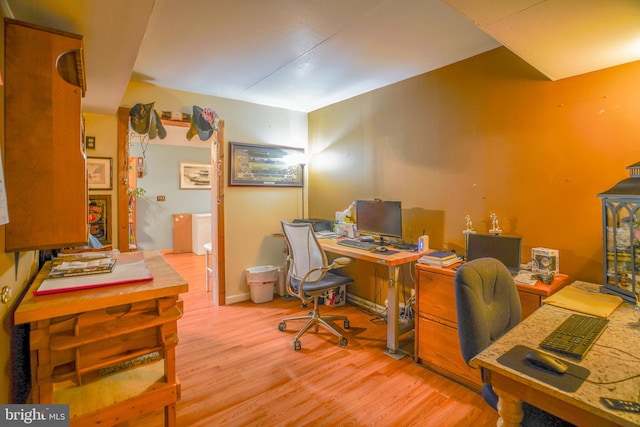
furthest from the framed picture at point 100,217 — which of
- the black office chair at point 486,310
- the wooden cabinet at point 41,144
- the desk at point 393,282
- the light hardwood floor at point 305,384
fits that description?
the black office chair at point 486,310

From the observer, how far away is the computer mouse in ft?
3.15

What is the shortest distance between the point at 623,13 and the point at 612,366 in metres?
1.39

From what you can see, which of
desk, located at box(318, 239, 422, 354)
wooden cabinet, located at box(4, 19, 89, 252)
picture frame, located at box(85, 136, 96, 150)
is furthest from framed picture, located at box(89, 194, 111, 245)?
desk, located at box(318, 239, 422, 354)

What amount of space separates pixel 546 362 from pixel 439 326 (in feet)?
4.13

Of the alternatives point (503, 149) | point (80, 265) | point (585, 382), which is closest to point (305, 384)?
point (80, 265)

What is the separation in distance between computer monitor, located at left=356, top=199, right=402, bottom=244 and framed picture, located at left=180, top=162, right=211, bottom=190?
15.8ft

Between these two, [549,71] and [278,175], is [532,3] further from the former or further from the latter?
[278,175]

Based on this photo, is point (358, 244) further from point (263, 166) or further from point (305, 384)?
point (263, 166)

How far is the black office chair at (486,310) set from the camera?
1227 millimetres

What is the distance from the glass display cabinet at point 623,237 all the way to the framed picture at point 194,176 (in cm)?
673

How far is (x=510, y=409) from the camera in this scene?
1027 mm

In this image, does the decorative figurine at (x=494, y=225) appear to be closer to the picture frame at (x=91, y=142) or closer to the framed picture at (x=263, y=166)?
the framed picture at (x=263, y=166)

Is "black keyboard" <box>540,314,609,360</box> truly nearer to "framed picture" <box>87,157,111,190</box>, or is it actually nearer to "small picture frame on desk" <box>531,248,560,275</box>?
"small picture frame on desk" <box>531,248,560,275</box>

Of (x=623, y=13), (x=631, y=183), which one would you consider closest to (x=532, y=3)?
(x=623, y=13)
